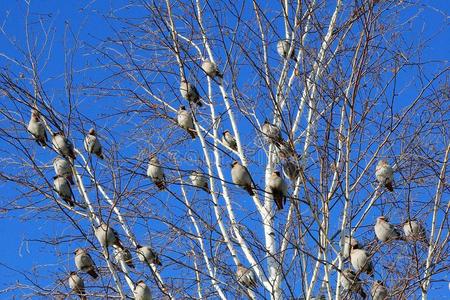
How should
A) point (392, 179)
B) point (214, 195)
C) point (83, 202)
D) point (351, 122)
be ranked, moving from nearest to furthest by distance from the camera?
point (351, 122) → point (83, 202) → point (392, 179) → point (214, 195)

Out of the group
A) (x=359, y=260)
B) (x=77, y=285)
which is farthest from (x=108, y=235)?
(x=359, y=260)

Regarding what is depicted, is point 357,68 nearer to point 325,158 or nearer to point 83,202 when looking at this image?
point 325,158

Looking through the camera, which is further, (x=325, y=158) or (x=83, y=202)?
(x=83, y=202)

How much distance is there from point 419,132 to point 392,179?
0.56 metres

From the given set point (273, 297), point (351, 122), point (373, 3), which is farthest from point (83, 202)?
point (373, 3)

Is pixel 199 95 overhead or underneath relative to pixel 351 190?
overhead

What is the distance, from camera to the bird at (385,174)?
6668 millimetres

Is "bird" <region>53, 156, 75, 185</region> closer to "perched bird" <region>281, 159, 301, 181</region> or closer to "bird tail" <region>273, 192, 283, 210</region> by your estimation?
"bird tail" <region>273, 192, 283, 210</region>

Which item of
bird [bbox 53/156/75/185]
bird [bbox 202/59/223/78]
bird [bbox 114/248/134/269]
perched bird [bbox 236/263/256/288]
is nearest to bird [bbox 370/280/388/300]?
perched bird [bbox 236/263/256/288]

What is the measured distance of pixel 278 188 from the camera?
6.70 meters

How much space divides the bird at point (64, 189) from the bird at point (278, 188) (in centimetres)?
133

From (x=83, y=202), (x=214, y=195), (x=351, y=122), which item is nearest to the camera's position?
(x=351, y=122)

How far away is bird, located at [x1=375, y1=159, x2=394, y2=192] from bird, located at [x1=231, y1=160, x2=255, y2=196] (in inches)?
34.2

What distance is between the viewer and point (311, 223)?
5898mm
